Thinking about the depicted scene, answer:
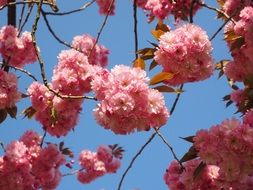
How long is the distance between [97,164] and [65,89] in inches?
114

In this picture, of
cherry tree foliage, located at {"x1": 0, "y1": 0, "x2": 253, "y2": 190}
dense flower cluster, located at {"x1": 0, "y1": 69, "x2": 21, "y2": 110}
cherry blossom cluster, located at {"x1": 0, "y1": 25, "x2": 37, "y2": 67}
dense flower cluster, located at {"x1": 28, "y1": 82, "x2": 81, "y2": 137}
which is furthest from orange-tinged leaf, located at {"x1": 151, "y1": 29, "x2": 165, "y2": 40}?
cherry blossom cluster, located at {"x1": 0, "y1": 25, "x2": 37, "y2": 67}

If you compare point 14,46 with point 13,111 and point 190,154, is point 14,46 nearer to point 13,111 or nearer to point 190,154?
point 13,111

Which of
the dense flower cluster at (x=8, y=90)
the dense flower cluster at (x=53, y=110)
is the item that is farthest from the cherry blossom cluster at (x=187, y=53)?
the dense flower cluster at (x=8, y=90)

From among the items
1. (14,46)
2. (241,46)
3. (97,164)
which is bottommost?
(241,46)

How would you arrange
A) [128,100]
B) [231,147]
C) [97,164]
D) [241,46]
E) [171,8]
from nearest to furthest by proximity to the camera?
[128,100], [231,147], [241,46], [171,8], [97,164]

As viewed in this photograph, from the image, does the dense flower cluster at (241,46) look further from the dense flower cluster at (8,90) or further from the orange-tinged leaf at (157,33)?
the dense flower cluster at (8,90)

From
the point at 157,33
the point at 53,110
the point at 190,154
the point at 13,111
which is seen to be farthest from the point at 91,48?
the point at 190,154

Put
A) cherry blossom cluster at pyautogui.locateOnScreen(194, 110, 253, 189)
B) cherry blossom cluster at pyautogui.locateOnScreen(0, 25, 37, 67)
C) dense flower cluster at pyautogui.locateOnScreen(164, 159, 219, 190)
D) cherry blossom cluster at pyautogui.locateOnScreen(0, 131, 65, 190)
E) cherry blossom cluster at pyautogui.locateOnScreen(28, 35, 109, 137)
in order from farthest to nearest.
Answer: cherry blossom cluster at pyautogui.locateOnScreen(0, 25, 37, 67) → cherry blossom cluster at pyautogui.locateOnScreen(0, 131, 65, 190) → cherry blossom cluster at pyautogui.locateOnScreen(28, 35, 109, 137) → dense flower cluster at pyautogui.locateOnScreen(164, 159, 219, 190) → cherry blossom cluster at pyautogui.locateOnScreen(194, 110, 253, 189)

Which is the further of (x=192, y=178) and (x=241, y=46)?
(x=241, y=46)

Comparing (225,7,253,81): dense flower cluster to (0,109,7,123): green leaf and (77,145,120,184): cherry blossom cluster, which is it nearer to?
(0,109,7,123): green leaf

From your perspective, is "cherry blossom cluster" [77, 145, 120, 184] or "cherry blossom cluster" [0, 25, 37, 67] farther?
"cherry blossom cluster" [77, 145, 120, 184]

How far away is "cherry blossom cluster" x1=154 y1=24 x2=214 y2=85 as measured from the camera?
2.51 metres

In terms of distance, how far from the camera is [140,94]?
2.30 meters

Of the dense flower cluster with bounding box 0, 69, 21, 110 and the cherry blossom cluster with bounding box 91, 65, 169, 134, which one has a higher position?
the dense flower cluster with bounding box 0, 69, 21, 110
